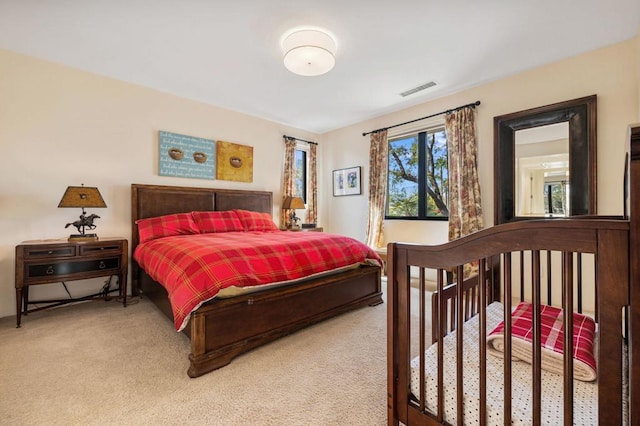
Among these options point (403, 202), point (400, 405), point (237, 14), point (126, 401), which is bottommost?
point (126, 401)

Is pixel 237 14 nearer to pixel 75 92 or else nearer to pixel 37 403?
pixel 75 92

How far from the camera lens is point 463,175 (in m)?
3.46

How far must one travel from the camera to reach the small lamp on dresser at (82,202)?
8.79 feet

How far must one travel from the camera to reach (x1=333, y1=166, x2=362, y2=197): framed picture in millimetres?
4867

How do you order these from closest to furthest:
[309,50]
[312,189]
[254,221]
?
1. [309,50]
2. [254,221]
3. [312,189]

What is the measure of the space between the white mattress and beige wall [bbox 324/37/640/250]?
2.57 metres

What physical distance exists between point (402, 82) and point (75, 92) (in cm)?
366

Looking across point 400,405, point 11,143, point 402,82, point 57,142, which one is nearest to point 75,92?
point 57,142

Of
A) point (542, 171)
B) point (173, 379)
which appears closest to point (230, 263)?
point (173, 379)

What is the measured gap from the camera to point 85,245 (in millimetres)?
2662

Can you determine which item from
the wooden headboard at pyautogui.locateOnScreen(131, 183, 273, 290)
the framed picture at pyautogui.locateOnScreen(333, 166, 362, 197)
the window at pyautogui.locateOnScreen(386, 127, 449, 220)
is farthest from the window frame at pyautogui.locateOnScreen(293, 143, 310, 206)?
the window at pyautogui.locateOnScreen(386, 127, 449, 220)

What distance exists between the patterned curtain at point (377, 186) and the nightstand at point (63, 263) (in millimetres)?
3294

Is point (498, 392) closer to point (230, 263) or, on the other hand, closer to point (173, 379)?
point (230, 263)

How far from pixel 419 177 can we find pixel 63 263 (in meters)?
4.27
